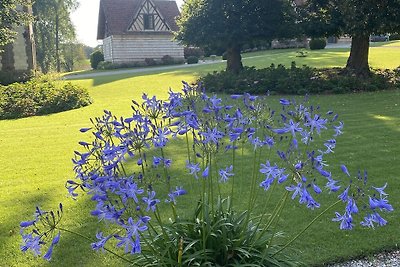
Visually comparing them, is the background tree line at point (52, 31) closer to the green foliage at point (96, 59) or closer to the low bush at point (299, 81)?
the green foliage at point (96, 59)

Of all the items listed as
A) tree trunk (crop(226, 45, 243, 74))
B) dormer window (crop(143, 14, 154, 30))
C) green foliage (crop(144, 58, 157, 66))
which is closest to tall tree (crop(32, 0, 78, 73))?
dormer window (crop(143, 14, 154, 30))

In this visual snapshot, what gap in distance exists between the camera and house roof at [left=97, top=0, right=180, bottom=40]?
41.1 meters

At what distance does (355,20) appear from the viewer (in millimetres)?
13938

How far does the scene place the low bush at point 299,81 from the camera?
14320mm

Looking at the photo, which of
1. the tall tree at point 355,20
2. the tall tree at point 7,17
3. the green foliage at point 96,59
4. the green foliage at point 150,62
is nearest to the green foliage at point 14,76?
the tall tree at point 7,17

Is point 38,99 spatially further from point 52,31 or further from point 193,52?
point 52,31

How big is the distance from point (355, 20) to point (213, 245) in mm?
13288

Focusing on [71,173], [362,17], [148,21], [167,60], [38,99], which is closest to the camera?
[71,173]

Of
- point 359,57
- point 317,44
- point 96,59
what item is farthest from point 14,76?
point 317,44

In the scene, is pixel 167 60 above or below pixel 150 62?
above

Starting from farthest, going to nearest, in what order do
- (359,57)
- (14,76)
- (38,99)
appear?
(14,76) < (359,57) < (38,99)

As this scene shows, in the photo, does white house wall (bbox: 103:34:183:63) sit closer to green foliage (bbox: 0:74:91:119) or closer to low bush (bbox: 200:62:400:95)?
low bush (bbox: 200:62:400:95)

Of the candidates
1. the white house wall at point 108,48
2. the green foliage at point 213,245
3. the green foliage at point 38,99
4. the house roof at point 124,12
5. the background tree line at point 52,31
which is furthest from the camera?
the background tree line at point 52,31

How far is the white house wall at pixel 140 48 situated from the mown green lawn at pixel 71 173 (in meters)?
28.0
